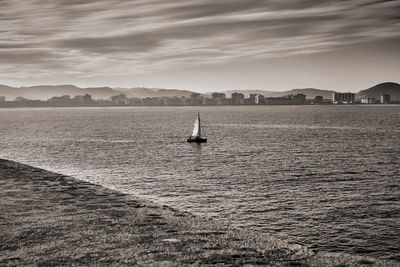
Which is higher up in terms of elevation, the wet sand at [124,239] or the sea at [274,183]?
the wet sand at [124,239]

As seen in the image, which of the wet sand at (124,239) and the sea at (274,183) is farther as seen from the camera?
the sea at (274,183)

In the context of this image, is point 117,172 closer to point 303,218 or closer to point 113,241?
point 303,218

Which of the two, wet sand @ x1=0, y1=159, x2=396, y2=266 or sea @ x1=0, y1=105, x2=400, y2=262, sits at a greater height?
wet sand @ x1=0, y1=159, x2=396, y2=266

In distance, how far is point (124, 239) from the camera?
18109 millimetres

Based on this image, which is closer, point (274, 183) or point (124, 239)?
point (124, 239)

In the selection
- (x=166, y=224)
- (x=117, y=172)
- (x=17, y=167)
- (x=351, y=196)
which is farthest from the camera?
(x=117, y=172)

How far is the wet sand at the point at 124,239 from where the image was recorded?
51.6ft

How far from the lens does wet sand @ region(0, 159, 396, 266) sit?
619 inches

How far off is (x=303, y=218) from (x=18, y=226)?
17842 millimetres

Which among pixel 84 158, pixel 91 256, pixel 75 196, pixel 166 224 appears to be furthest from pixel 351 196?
pixel 84 158

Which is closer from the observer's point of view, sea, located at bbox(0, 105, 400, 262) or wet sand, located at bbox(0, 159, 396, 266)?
wet sand, located at bbox(0, 159, 396, 266)

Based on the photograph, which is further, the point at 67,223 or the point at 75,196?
the point at 75,196

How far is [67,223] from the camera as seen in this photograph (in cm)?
2064

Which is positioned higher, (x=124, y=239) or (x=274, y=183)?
(x=124, y=239)
